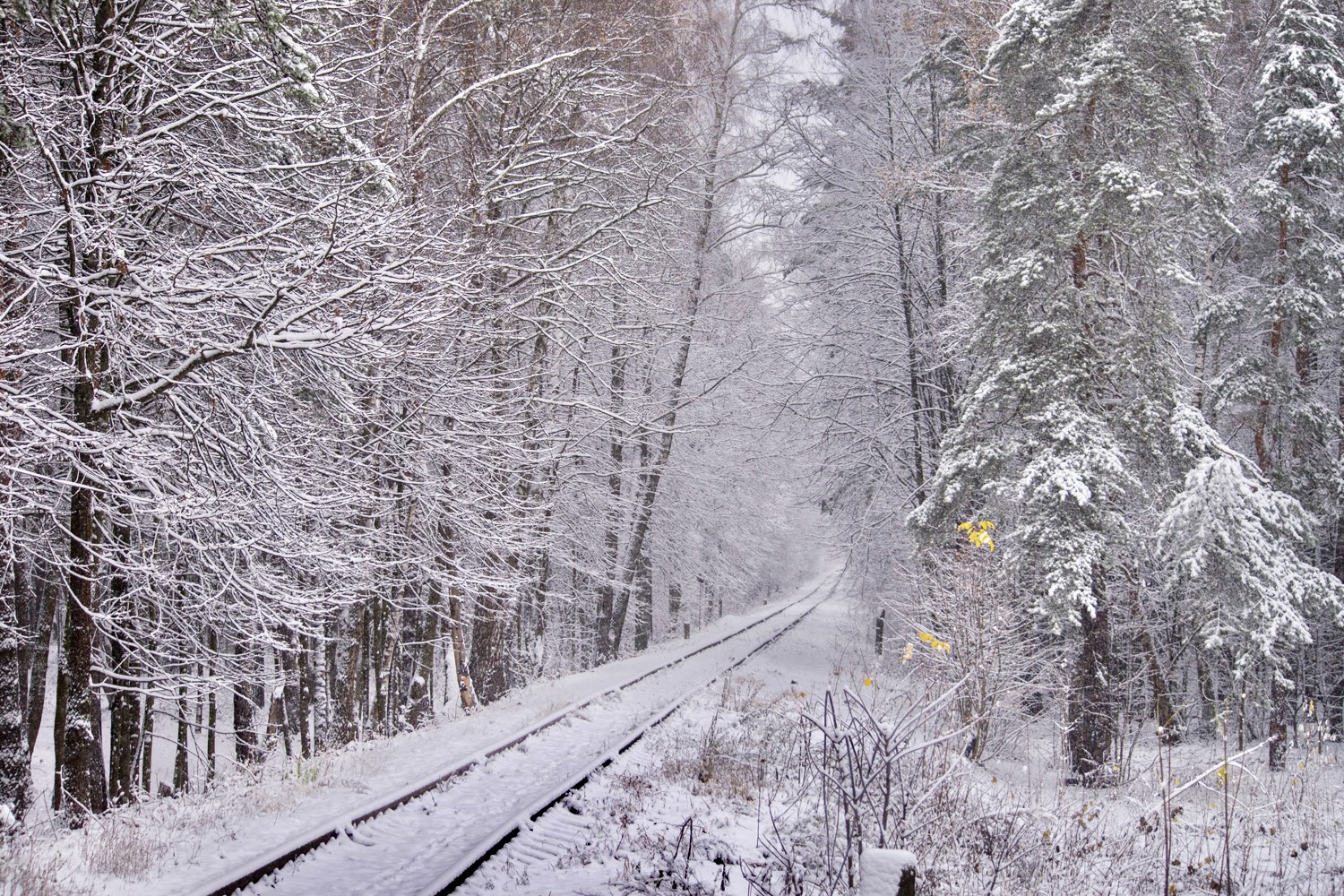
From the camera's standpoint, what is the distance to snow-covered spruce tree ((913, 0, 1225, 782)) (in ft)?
35.6

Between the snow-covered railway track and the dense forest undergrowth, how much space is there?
1594 mm

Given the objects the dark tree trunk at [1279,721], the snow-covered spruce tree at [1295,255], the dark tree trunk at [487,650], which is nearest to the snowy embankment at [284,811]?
the dark tree trunk at [487,650]

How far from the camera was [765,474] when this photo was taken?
30516mm

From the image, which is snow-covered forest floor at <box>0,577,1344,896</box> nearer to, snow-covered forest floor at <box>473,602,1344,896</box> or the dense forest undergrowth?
snow-covered forest floor at <box>473,602,1344,896</box>

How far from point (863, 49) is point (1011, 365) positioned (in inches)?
455

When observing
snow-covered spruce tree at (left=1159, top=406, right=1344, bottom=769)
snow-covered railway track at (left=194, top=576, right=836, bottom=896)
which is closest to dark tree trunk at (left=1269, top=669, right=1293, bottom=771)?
snow-covered spruce tree at (left=1159, top=406, right=1344, bottom=769)

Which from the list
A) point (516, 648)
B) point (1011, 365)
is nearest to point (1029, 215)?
point (1011, 365)

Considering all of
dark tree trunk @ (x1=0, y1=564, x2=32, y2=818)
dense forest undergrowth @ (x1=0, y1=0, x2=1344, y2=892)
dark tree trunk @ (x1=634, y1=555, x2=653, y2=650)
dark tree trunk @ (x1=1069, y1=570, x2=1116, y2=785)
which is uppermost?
dense forest undergrowth @ (x1=0, y1=0, x2=1344, y2=892)

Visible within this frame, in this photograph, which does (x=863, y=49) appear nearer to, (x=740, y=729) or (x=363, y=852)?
(x=740, y=729)

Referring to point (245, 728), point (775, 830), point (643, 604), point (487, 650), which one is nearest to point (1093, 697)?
point (775, 830)

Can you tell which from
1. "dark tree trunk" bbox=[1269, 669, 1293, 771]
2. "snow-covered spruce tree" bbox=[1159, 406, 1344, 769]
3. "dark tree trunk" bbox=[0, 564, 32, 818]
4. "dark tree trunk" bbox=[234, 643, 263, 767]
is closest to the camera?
"dark tree trunk" bbox=[0, 564, 32, 818]

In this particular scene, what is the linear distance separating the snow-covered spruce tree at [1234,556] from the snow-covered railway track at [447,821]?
768 centimetres

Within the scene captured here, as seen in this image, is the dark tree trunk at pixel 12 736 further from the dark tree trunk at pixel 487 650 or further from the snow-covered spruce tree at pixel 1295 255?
the snow-covered spruce tree at pixel 1295 255

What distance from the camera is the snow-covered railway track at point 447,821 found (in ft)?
16.4
